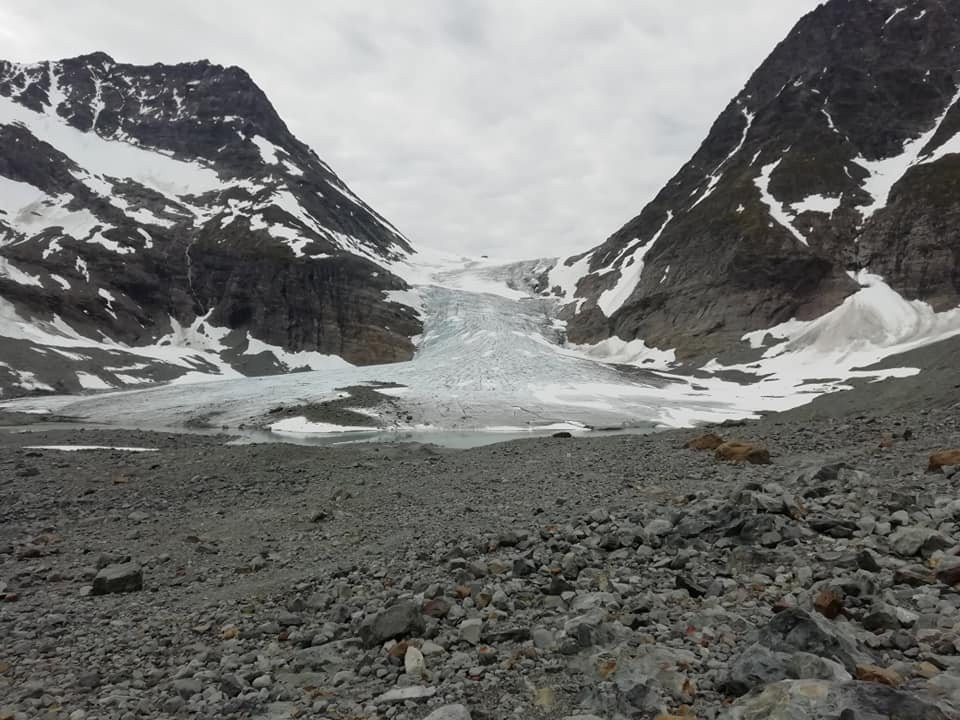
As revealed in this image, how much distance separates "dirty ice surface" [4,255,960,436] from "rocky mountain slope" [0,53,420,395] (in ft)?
70.3

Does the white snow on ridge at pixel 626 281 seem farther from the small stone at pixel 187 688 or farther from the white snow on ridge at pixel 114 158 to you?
the white snow on ridge at pixel 114 158

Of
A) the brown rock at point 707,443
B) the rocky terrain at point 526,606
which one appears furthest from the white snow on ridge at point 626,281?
the rocky terrain at point 526,606

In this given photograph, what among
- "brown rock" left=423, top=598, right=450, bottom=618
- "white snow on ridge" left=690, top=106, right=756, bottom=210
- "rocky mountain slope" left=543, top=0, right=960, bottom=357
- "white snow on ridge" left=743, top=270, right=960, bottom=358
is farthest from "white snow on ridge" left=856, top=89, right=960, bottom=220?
"brown rock" left=423, top=598, right=450, bottom=618

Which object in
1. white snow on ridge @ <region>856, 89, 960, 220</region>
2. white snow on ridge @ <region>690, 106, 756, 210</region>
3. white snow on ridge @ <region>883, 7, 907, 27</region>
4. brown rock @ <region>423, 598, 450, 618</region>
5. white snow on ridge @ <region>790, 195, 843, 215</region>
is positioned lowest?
brown rock @ <region>423, 598, 450, 618</region>

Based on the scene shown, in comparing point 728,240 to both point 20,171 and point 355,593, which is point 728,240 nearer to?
point 355,593

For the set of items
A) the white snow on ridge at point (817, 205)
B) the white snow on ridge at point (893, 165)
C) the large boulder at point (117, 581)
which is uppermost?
the white snow on ridge at point (893, 165)

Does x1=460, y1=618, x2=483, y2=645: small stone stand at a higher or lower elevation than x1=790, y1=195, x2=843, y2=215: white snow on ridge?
lower

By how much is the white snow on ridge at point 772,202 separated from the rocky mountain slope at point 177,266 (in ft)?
183

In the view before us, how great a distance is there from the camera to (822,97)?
324 feet

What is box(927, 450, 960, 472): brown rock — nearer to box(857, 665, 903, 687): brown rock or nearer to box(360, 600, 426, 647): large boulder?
box(857, 665, 903, 687): brown rock

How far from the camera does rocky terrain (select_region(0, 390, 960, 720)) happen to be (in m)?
4.18

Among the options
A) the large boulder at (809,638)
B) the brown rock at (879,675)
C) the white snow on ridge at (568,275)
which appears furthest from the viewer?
the white snow on ridge at (568,275)

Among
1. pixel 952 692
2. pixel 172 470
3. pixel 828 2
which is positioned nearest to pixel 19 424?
pixel 172 470

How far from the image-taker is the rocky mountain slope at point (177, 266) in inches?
3366
